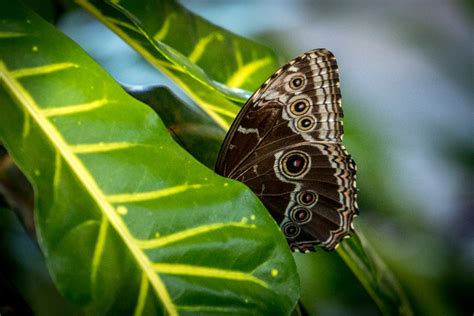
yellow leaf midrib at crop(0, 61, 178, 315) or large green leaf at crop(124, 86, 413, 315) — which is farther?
large green leaf at crop(124, 86, 413, 315)

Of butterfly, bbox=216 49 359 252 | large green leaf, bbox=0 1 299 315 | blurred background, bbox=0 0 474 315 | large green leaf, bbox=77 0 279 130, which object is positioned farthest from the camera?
blurred background, bbox=0 0 474 315

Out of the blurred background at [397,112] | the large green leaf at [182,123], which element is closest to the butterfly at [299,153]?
the large green leaf at [182,123]

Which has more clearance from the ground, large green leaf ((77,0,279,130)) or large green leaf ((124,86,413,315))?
large green leaf ((77,0,279,130))

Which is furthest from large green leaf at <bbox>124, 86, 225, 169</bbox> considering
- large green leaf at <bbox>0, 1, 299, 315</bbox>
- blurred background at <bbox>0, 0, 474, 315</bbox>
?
blurred background at <bbox>0, 0, 474, 315</bbox>

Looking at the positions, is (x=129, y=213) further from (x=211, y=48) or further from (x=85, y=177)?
(x=211, y=48)

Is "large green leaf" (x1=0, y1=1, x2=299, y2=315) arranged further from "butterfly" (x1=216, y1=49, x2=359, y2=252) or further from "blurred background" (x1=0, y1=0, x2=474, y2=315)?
Answer: "blurred background" (x1=0, y1=0, x2=474, y2=315)

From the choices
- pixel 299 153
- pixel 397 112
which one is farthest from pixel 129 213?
pixel 397 112
